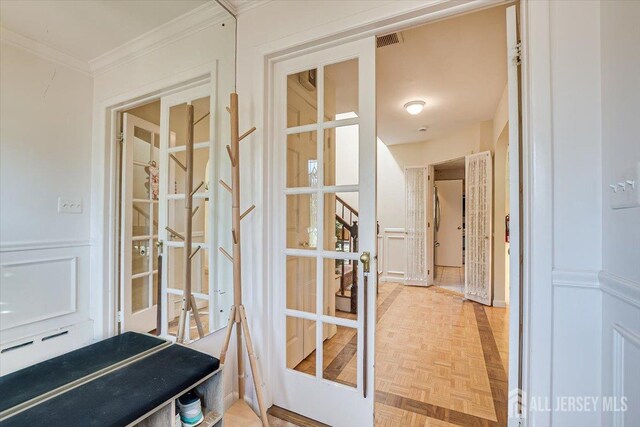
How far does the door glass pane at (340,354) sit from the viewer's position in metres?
1.52

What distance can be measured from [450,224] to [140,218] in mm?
6890

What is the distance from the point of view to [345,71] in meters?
1.57

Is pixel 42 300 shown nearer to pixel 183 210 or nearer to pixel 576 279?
pixel 183 210

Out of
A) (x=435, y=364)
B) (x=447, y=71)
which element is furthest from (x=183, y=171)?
(x=447, y=71)

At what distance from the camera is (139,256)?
1.28 meters

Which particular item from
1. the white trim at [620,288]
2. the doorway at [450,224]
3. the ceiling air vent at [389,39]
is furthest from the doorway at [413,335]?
the doorway at [450,224]

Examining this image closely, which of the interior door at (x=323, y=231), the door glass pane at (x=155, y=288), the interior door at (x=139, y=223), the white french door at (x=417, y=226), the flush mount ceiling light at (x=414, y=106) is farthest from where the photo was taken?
the white french door at (x=417, y=226)

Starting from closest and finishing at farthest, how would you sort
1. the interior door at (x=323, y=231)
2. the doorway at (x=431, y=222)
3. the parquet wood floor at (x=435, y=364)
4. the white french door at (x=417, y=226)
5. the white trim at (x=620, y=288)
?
the white trim at (x=620, y=288)
the interior door at (x=323, y=231)
the parquet wood floor at (x=435, y=364)
the doorway at (x=431, y=222)
the white french door at (x=417, y=226)

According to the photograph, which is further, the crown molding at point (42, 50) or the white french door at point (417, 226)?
the white french door at point (417, 226)

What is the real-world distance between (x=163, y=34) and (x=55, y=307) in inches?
52.3

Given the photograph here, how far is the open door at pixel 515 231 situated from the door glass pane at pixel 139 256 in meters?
1.70

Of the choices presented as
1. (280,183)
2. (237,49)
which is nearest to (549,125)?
(280,183)

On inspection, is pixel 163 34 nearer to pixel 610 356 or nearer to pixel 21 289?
pixel 21 289

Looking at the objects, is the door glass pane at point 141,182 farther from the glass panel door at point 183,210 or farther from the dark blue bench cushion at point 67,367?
the dark blue bench cushion at point 67,367
